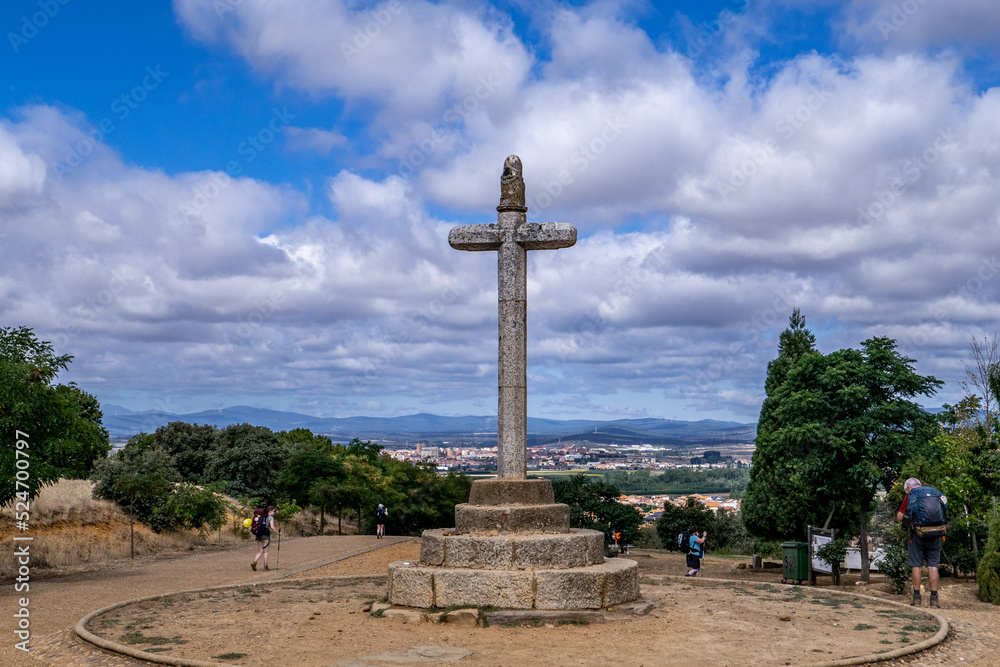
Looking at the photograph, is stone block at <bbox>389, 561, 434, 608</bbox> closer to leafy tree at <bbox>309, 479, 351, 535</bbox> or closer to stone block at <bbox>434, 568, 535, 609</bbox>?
A: stone block at <bbox>434, 568, 535, 609</bbox>

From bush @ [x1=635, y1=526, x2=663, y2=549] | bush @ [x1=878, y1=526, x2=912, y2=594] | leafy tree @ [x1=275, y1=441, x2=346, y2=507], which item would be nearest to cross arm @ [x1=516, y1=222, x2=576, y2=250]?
bush @ [x1=878, y1=526, x2=912, y2=594]

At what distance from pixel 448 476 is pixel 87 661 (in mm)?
26132

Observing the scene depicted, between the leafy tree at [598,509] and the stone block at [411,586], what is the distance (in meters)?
14.8

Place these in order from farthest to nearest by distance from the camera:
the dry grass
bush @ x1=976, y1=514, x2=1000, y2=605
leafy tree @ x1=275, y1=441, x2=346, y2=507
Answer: leafy tree @ x1=275, y1=441, x2=346, y2=507 → the dry grass → bush @ x1=976, y1=514, x2=1000, y2=605

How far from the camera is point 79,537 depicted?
21.0 m

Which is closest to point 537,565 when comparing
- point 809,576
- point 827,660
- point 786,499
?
point 827,660

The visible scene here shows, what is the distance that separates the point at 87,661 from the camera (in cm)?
779

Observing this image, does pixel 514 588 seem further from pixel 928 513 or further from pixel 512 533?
pixel 928 513

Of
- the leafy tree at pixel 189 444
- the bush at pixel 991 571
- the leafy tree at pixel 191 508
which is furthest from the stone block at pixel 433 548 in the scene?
the leafy tree at pixel 189 444

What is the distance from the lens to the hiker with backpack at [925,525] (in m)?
10.4

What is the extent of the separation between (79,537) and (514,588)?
632 inches

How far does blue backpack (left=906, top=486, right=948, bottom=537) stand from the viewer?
34.2 feet

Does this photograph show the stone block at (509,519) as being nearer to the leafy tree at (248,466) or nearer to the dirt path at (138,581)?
the dirt path at (138,581)

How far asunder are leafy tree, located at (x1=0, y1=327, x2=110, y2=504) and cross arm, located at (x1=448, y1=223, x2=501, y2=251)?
26.1ft
